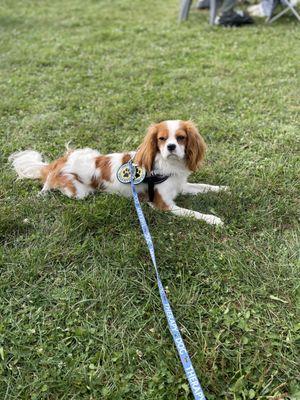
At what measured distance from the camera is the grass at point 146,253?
2.27 meters

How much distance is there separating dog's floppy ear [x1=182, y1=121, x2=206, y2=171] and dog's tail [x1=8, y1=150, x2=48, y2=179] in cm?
149

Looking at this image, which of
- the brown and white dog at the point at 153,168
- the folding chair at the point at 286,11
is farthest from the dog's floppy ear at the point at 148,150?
the folding chair at the point at 286,11

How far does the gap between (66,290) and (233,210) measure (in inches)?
60.5

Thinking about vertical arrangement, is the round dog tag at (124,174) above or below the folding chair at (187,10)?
below

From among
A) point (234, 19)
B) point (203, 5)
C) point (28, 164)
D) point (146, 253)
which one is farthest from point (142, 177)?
point (203, 5)

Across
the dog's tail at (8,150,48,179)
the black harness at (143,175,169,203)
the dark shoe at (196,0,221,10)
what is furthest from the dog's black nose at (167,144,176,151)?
the dark shoe at (196,0,221,10)

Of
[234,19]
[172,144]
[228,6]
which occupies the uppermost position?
[228,6]

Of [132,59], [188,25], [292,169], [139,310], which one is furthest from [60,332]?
[188,25]

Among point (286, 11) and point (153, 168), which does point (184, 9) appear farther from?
point (153, 168)

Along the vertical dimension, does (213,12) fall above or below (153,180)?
above

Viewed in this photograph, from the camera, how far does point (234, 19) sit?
8430 mm

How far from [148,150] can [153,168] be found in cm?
18

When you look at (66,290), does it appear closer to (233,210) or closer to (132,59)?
(233,210)

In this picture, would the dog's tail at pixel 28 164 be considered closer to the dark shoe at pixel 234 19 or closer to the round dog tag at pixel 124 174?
the round dog tag at pixel 124 174
